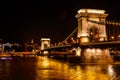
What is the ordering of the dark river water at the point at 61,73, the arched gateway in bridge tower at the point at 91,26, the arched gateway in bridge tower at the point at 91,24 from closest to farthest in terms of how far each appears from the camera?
the dark river water at the point at 61,73
the arched gateway in bridge tower at the point at 91,26
the arched gateway in bridge tower at the point at 91,24

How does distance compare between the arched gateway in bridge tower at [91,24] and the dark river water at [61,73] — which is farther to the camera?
the arched gateway in bridge tower at [91,24]

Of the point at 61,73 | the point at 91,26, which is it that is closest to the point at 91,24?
the point at 91,26

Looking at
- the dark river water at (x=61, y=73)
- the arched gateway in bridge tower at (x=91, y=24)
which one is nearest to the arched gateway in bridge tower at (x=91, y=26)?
the arched gateway in bridge tower at (x=91, y=24)

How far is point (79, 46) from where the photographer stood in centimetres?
4594

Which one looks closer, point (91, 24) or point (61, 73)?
point (61, 73)

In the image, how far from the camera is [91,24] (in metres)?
50.8

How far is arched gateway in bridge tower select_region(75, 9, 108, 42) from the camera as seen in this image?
1954 inches

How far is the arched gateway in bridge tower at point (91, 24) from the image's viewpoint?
163 feet

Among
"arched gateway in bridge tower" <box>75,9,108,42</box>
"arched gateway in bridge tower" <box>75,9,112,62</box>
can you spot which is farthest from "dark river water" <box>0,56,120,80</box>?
"arched gateway in bridge tower" <box>75,9,108,42</box>

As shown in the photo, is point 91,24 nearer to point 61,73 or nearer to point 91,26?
point 91,26

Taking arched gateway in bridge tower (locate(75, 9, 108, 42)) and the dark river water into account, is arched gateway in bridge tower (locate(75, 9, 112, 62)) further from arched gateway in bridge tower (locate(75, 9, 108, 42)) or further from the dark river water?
the dark river water

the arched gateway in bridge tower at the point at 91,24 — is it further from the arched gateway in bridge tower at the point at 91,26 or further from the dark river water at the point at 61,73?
the dark river water at the point at 61,73

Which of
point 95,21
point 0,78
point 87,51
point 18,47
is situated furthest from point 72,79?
point 18,47

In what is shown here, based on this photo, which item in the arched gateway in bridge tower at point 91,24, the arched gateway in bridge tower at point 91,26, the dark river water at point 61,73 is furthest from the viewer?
the arched gateway in bridge tower at point 91,24
